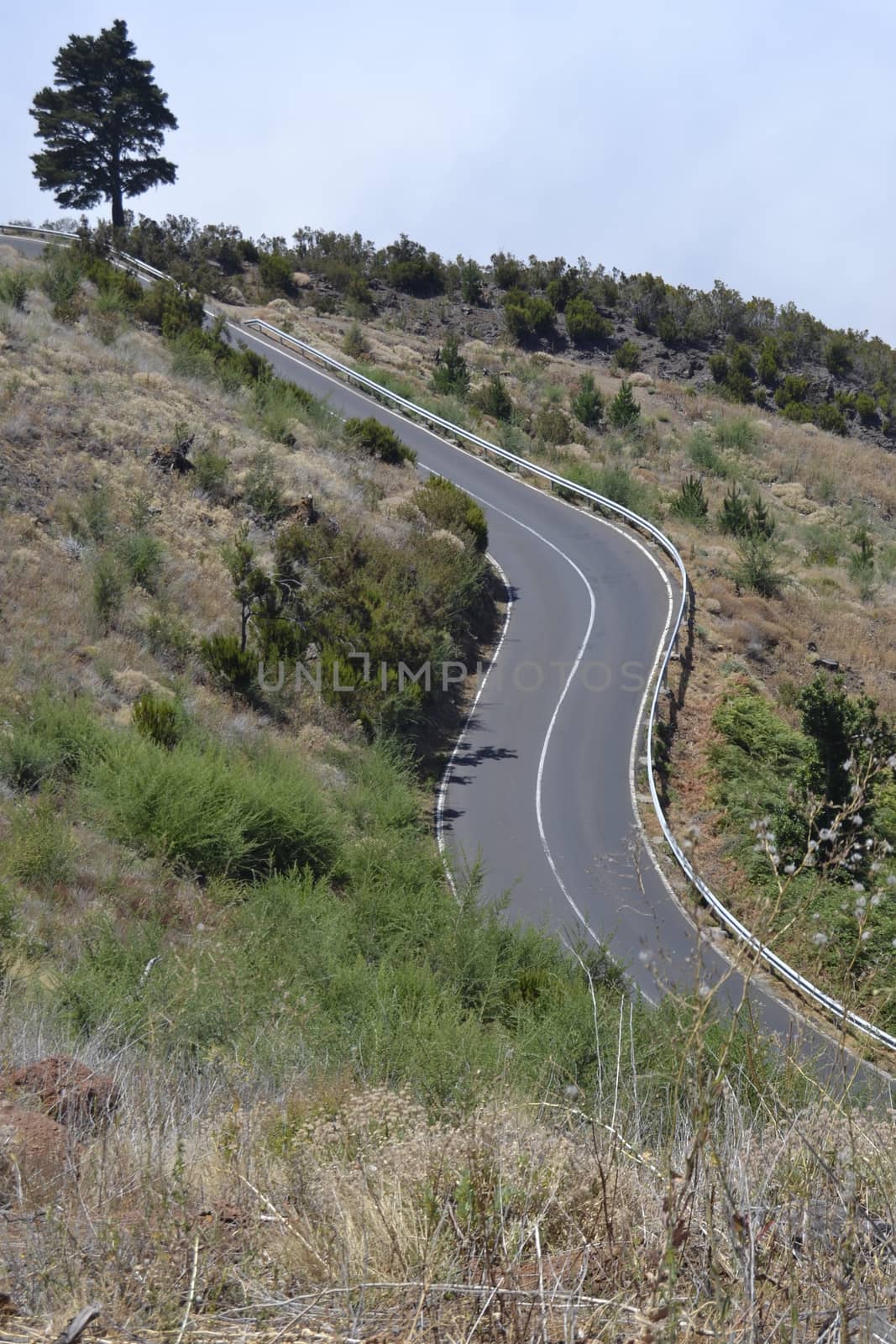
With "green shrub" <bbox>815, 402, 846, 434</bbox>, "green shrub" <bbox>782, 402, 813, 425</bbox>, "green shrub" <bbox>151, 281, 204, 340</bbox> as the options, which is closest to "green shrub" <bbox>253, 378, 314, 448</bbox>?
"green shrub" <bbox>151, 281, 204, 340</bbox>

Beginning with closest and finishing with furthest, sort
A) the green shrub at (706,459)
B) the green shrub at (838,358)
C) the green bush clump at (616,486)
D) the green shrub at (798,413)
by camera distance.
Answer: the green bush clump at (616,486) < the green shrub at (706,459) < the green shrub at (798,413) < the green shrub at (838,358)

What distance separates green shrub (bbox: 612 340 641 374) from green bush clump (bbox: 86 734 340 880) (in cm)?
4839

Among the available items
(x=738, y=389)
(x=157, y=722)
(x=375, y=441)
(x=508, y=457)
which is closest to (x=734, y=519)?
(x=508, y=457)

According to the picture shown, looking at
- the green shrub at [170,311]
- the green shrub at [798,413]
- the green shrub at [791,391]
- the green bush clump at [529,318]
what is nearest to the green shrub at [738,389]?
the green shrub at [791,391]

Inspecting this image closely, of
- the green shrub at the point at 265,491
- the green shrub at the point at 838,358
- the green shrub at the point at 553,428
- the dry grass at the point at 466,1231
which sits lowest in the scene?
the dry grass at the point at 466,1231

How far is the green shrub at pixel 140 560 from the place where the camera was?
1988cm

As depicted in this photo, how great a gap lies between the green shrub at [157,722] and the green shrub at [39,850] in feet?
10.8

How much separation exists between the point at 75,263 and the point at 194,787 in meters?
31.2

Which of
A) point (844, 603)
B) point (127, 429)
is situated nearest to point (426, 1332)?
point (127, 429)

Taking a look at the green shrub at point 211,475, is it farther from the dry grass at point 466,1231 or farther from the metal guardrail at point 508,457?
the dry grass at point 466,1231

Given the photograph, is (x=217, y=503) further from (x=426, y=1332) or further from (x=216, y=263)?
(x=216, y=263)

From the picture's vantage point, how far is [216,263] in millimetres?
60000

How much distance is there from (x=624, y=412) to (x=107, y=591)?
33379 millimetres

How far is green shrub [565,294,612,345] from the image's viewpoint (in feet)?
198
